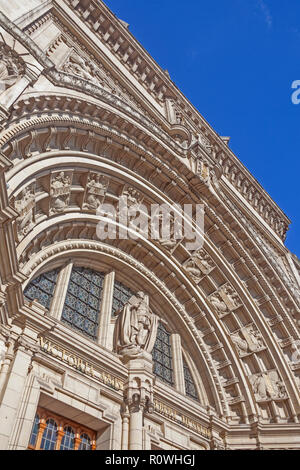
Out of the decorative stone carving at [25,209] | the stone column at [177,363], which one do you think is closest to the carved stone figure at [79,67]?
the decorative stone carving at [25,209]

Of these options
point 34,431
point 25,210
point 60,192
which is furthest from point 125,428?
point 60,192

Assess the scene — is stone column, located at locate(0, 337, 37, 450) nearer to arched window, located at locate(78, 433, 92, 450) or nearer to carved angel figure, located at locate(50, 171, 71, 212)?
arched window, located at locate(78, 433, 92, 450)

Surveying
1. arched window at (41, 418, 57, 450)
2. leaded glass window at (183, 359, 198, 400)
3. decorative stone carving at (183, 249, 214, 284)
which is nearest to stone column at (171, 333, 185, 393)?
leaded glass window at (183, 359, 198, 400)

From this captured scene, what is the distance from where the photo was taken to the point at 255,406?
13750 millimetres

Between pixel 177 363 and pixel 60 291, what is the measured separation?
5.10 meters

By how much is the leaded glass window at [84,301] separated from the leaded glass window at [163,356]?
103 inches

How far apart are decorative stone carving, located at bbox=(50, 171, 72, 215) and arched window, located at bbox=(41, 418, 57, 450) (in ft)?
18.3

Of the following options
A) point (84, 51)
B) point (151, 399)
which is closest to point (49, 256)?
point (151, 399)

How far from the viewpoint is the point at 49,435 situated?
343 inches

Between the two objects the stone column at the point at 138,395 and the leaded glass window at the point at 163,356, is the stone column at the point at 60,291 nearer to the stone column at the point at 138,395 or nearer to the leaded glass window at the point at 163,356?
the stone column at the point at 138,395

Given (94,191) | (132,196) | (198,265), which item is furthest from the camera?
(198,265)

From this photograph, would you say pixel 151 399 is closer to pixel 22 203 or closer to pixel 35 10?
pixel 22 203

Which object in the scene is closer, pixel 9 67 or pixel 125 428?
pixel 9 67

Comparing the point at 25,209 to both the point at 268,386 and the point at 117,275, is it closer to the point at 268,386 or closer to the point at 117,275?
the point at 117,275
